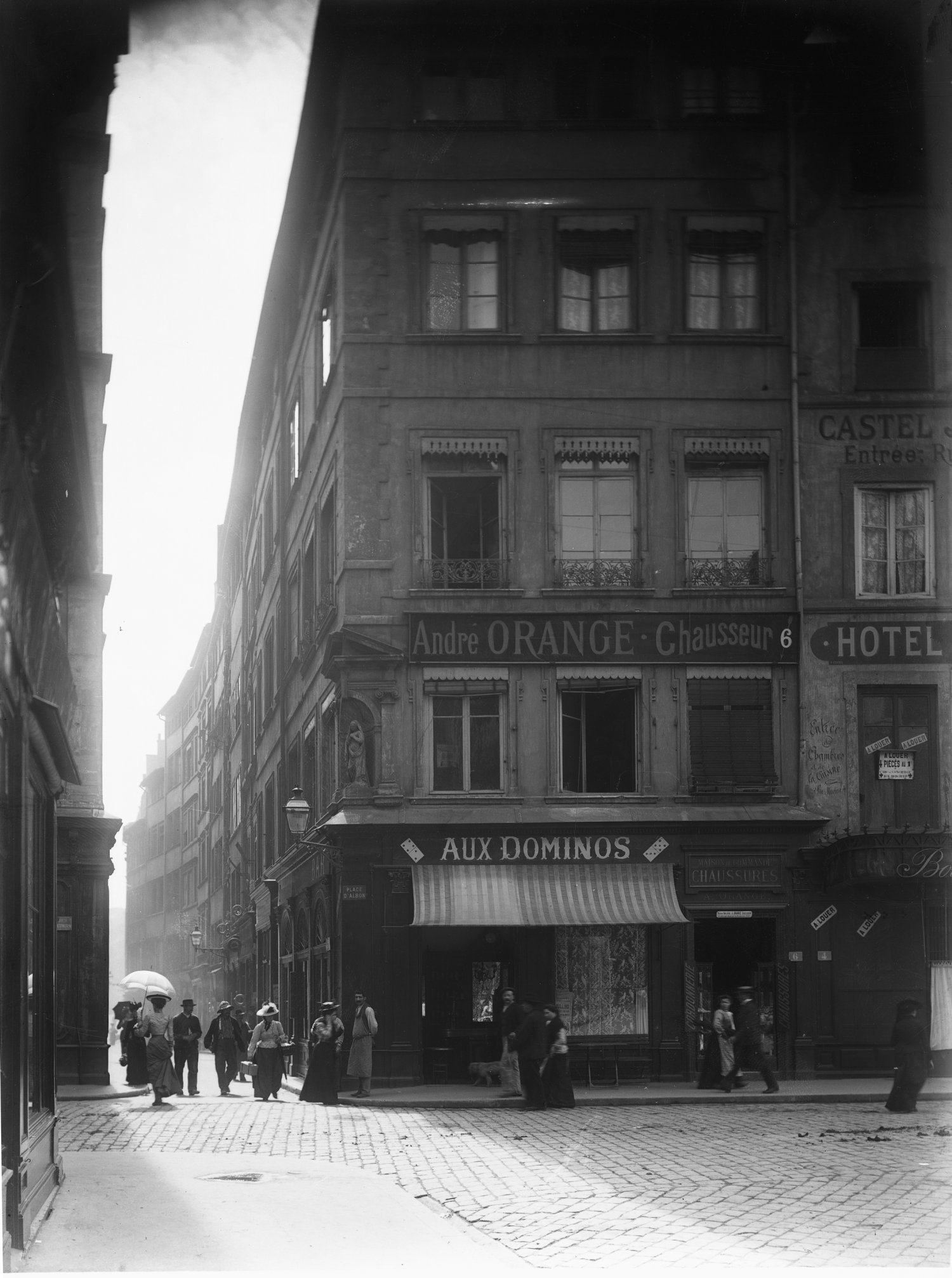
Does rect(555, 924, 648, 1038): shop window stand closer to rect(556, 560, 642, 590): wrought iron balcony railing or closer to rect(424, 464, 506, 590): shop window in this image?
rect(556, 560, 642, 590): wrought iron balcony railing

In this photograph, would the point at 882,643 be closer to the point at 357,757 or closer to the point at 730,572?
the point at 730,572

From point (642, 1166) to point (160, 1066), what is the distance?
13.7 metres

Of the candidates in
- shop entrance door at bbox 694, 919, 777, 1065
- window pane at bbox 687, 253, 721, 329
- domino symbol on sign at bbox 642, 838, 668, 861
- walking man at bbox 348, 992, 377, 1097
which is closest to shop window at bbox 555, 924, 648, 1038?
shop entrance door at bbox 694, 919, 777, 1065

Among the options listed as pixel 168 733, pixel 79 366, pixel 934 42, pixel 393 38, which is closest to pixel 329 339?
pixel 393 38

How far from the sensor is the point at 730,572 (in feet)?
108

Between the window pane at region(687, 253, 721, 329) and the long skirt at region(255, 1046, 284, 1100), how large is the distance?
1364cm

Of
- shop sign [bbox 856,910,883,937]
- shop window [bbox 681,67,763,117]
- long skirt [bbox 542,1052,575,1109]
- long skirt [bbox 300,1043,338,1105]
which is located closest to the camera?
shop window [bbox 681,67,763,117]

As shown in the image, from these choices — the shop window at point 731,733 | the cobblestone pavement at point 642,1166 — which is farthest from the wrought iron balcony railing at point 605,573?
the cobblestone pavement at point 642,1166

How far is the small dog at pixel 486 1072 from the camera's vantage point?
3086 centimetres

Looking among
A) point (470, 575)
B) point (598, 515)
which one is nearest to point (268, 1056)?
point (470, 575)

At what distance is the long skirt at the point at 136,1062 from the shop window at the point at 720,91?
61.0ft

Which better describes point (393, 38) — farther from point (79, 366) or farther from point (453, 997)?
point (453, 997)

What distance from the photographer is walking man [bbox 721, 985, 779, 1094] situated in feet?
93.7

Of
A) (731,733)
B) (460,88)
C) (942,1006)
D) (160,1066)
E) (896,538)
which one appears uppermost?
(460,88)
